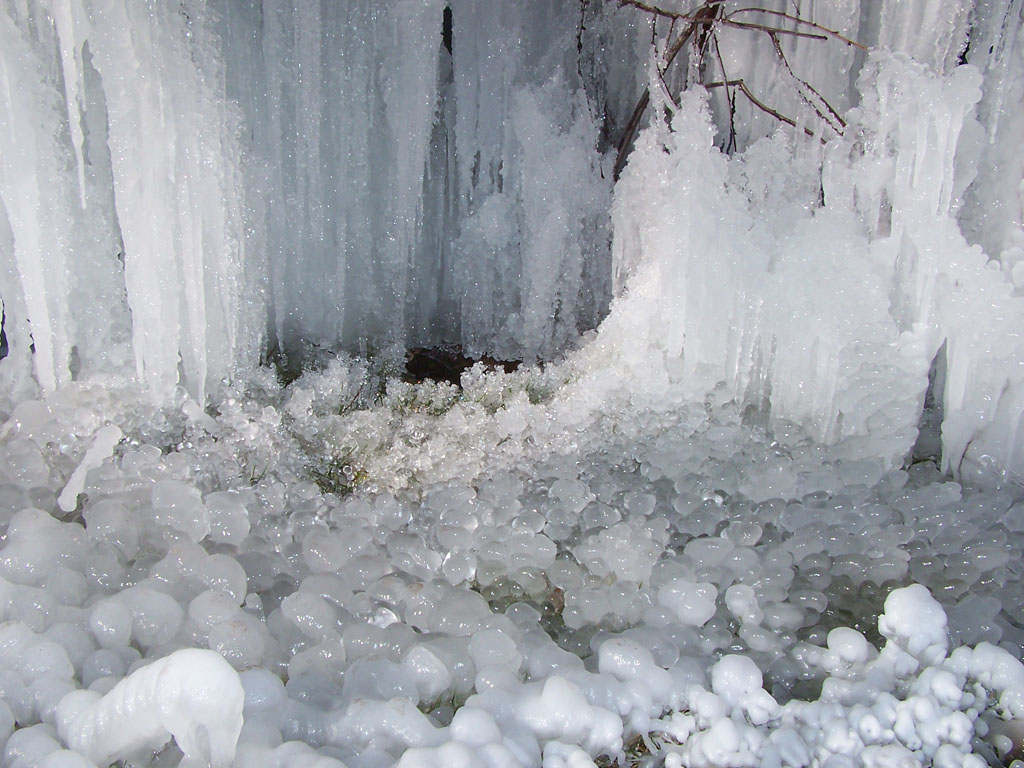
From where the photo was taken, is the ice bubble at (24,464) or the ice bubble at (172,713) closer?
the ice bubble at (172,713)

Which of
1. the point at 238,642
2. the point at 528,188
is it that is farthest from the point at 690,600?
the point at 528,188

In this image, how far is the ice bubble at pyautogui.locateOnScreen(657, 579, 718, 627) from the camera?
1.56m

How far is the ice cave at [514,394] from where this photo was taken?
1317 mm

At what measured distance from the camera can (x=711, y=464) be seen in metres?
2.00

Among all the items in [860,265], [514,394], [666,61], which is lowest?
[514,394]

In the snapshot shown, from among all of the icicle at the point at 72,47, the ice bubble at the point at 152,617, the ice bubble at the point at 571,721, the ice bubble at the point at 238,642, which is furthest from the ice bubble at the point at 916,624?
the icicle at the point at 72,47

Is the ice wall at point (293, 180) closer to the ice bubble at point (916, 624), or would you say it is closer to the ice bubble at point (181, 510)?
the ice bubble at point (181, 510)

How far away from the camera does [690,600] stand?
1.56 metres

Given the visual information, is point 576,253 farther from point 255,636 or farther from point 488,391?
point 255,636

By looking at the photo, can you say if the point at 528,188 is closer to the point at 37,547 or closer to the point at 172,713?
the point at 37,547

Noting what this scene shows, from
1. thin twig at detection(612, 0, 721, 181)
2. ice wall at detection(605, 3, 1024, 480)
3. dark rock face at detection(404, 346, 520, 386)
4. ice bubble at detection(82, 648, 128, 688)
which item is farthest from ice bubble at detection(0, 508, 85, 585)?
thin twig at detection(612, 0, 721, 181)

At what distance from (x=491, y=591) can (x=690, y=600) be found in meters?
0.41

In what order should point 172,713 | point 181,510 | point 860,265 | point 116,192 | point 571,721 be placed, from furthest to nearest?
point 860,265, point 116,192, point 181,510, point 571,721, point 172,713

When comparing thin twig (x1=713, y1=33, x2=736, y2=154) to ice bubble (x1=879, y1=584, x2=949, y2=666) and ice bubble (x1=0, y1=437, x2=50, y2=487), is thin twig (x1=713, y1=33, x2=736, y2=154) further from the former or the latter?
ice bubble (x1=0, y1=437, x2=50, y2=487)
